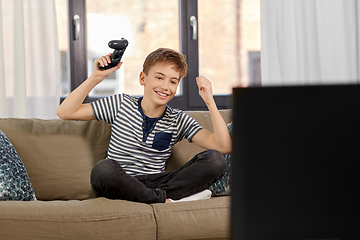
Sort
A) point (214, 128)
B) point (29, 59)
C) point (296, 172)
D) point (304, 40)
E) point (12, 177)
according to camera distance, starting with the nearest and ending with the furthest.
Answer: point (296, 172) < point (12, 177) < point (214, 128) < point (29, 59) < point (304, 40)

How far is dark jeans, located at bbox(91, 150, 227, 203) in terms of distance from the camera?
4.68 feet

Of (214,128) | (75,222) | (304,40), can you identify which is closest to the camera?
(75,222)

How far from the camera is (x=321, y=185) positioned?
0.39 metres

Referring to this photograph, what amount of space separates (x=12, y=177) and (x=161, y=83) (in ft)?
2.49

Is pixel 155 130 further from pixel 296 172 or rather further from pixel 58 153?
pixel 296 172

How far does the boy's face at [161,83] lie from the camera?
1.71 meters

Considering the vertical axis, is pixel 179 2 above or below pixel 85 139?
above

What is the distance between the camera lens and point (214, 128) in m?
1.62

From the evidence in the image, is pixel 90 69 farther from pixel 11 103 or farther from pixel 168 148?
pixel 168 148

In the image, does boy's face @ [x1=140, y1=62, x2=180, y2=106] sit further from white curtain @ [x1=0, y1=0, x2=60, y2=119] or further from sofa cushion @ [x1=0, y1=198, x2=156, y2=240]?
white curtain @ [x1=0, y1=0, x2=60, y2=119]

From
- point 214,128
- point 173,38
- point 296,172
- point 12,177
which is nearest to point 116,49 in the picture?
point 214,128

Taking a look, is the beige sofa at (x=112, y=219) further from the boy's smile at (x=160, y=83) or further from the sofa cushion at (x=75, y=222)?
the boy's smile at (x=160, y=83)

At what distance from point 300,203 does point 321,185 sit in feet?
0.10

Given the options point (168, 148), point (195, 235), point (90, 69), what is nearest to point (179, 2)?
point (90, 69)
